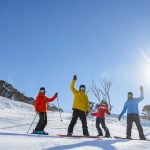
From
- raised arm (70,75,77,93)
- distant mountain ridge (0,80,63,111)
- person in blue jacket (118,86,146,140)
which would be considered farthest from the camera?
distant mountain ridge (0,80,63,111)

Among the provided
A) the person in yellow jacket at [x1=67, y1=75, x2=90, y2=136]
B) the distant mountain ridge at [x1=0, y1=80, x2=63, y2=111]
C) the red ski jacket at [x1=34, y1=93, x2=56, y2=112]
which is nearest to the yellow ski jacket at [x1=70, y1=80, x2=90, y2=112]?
the person in yellow jacket at [x1=67, y1=75, x2=90, y2=136]

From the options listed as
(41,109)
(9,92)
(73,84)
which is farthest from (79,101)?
(9,92)

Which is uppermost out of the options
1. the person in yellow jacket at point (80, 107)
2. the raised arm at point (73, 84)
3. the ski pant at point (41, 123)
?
the raised arm at point (73, 84)

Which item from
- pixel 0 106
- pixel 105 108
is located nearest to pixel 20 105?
pixel 0 106

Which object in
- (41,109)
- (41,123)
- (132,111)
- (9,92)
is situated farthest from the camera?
(9,92)

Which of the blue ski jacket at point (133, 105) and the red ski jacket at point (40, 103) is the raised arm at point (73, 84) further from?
the blue ski jacket at point (133, 105)

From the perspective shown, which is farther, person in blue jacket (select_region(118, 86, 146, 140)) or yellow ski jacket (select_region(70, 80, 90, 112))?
person in blue jacket (select_region(118, 86, 146, 140))

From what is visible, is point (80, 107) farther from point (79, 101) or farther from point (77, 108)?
point (79, 101)

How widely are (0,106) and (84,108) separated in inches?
749

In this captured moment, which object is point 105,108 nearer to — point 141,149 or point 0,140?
point 141,149

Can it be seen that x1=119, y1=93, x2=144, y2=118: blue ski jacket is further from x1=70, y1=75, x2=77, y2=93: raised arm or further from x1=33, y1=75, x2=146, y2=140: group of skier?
x1=70, y1=75, x2=77, y2=93: raised arm

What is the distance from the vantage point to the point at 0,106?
30.5m

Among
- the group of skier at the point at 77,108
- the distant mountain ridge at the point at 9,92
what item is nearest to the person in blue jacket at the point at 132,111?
the group of skier at the point at 77,108

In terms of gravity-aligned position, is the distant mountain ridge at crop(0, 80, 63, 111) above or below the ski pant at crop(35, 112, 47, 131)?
above
